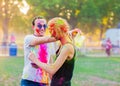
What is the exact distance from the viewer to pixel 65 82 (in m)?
4.99

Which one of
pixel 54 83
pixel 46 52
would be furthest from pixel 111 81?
pixel 54 83

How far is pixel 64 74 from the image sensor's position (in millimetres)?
4941

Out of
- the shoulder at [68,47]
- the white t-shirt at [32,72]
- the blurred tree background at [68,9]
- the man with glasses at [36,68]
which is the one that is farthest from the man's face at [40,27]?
the blurred tree background at [68,9]

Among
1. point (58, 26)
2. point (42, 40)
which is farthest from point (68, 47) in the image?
point (42, 40)

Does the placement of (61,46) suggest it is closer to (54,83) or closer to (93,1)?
(54,83)

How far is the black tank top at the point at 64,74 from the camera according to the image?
4887mm

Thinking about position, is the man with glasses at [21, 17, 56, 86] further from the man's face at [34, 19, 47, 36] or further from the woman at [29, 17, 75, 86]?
the woman at [29, 17, 75, 86]

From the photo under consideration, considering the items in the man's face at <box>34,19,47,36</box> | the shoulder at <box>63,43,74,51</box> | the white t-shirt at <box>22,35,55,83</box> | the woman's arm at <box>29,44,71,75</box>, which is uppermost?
the man's face at <box>34,19,47,36</box>

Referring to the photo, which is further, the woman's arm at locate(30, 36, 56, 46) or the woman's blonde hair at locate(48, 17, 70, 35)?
the woman's arm at locate(30, 36, 56, 46)

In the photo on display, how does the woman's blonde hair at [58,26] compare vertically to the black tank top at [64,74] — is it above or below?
above

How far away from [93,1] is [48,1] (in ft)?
18.4

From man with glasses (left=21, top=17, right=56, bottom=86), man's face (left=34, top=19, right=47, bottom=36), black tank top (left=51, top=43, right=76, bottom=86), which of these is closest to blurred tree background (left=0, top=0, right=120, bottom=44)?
man's face (left=34, top=19, right=47, bottom=36)

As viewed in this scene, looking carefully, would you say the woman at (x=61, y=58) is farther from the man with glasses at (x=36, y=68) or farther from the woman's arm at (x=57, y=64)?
the man with glasses at (x=36, y=68)

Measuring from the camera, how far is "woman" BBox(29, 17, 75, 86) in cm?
475
